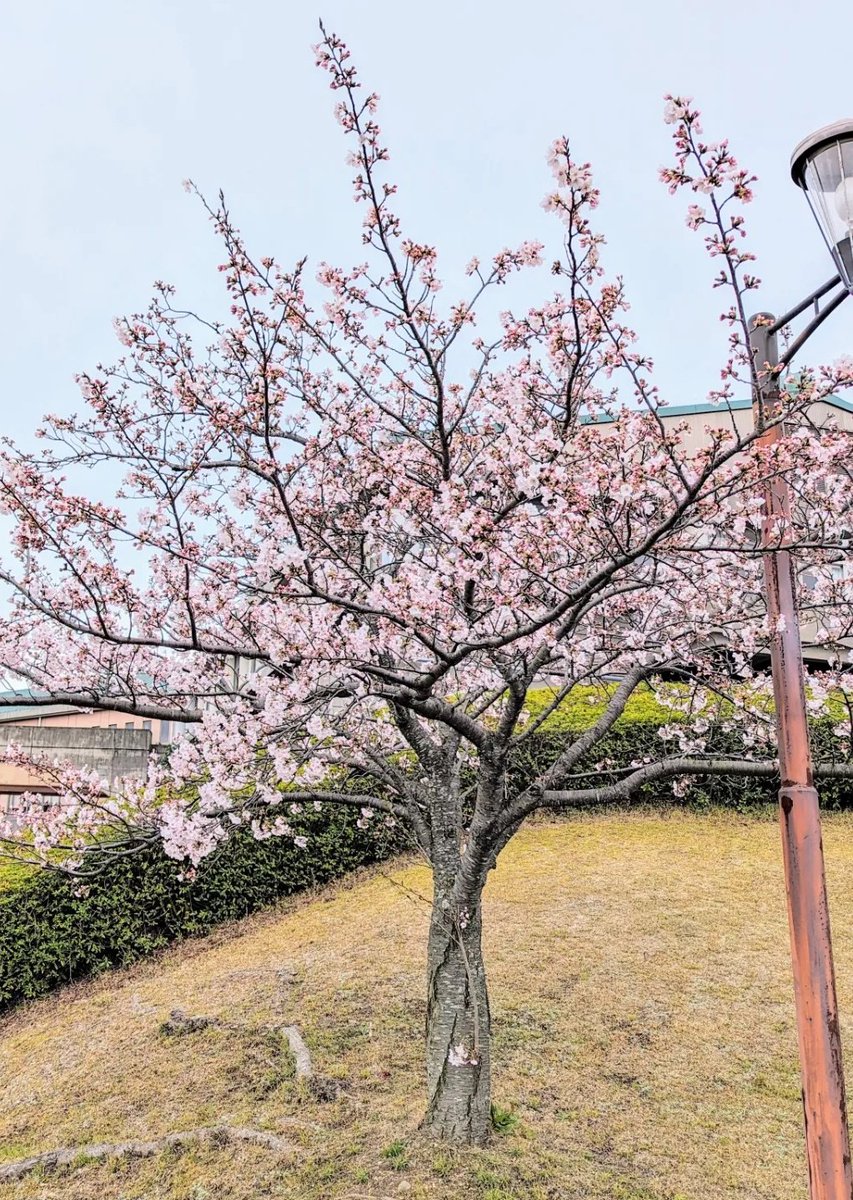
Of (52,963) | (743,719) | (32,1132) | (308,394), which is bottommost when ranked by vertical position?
(32,1132)

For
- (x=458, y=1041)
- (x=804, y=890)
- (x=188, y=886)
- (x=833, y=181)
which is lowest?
(x=458, y=1041)

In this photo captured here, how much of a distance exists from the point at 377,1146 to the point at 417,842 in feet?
5.55

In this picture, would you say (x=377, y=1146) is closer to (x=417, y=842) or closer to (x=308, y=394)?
(x=417, y=842)

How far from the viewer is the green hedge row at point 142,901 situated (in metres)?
8.05

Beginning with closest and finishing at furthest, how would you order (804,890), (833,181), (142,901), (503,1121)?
1. (833,181)
2. (804,890)
3. (503,1121)
4. (142,901)

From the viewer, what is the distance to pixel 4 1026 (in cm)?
782

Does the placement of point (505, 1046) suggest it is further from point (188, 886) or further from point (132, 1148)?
point (188, 886)

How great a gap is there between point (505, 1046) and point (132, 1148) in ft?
8.46

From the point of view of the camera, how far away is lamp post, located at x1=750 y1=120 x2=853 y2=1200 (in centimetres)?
284

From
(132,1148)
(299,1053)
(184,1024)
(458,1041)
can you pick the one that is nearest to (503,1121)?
(458,1041)

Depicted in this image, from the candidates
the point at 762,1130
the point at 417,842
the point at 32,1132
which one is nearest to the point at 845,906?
the point at 762,1130

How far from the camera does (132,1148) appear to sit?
5.21 metres

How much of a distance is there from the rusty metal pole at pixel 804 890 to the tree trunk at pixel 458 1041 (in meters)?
2.18

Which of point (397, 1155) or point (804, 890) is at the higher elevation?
point (804, 890)
